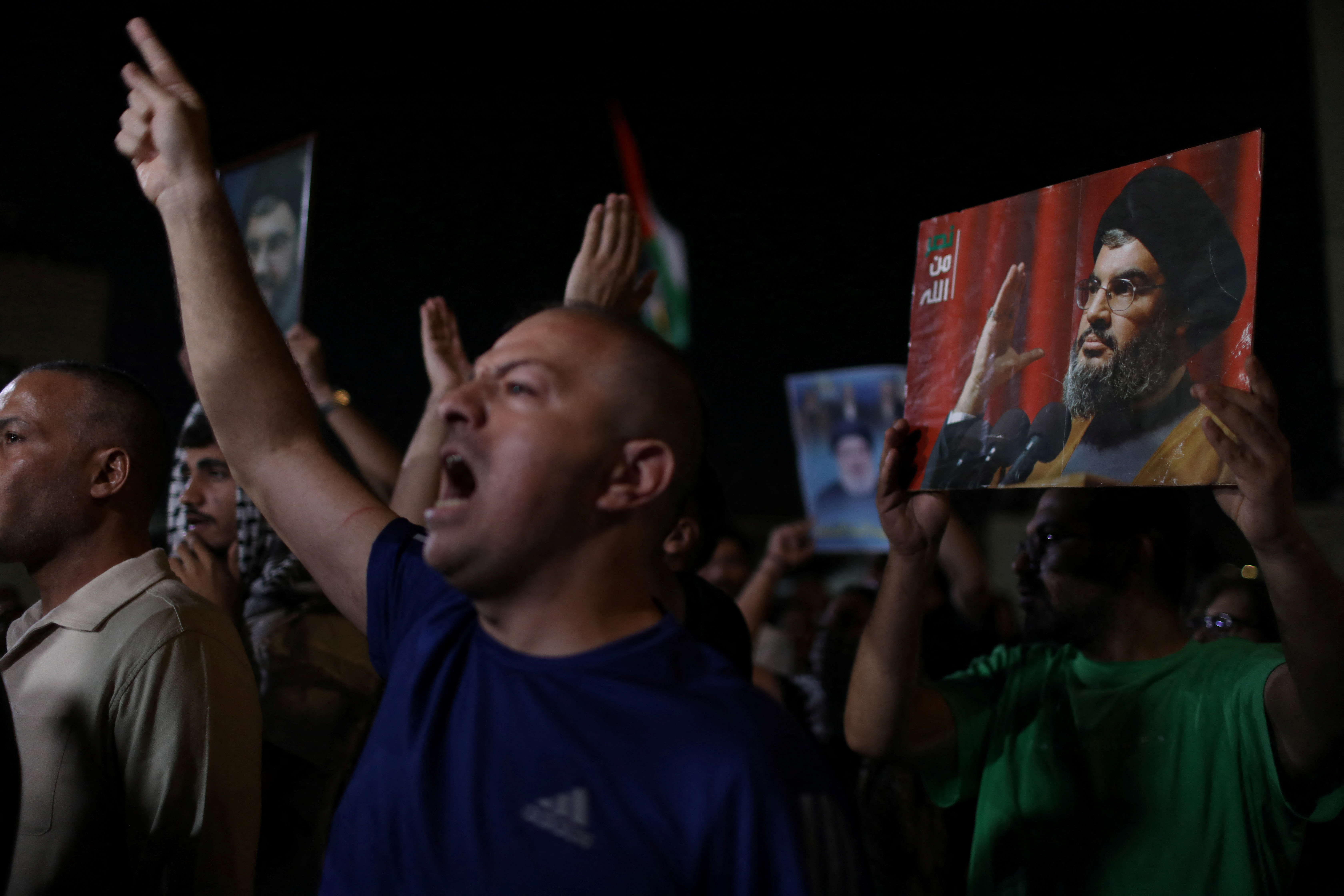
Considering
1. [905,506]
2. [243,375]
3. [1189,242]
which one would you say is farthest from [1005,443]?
[243,375]

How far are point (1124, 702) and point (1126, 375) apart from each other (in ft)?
2.78

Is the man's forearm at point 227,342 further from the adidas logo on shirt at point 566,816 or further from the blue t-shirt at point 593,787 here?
the adidas logo on shirt at point 566,816

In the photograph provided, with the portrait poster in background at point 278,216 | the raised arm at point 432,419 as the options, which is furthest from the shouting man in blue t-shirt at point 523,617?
the portrait poster in background at point 278,216

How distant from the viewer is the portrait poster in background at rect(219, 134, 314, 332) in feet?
11.1

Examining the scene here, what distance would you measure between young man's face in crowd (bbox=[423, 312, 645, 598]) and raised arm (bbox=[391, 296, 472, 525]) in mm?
1219

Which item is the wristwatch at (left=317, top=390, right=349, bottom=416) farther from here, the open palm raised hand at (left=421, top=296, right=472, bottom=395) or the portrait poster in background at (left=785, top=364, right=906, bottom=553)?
the portrait poster in background at (left=785, top=364, right=906, bottom=553)

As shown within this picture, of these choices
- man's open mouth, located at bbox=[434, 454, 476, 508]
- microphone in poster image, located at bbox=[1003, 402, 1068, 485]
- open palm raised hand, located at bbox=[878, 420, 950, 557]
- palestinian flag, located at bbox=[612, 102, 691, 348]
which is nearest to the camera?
man's open mouth, located at bbox=[434, 454, 476, 508]

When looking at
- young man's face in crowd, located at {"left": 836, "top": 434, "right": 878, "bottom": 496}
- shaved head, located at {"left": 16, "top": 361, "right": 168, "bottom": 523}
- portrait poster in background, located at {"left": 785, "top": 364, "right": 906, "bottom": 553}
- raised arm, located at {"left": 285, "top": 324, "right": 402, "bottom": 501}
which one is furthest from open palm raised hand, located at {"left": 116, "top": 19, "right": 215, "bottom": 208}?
young man's face in crowd, located at {"left": 836, "top": 434, "right": 878, "bottom": 496}

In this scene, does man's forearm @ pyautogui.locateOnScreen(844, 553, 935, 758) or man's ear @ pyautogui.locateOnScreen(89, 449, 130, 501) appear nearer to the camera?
man's forearm @ pyautogui.locateOnScreen(844, 553, 935, 758)

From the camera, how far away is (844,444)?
13.1 feet

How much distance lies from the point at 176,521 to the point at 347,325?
8.00 metres

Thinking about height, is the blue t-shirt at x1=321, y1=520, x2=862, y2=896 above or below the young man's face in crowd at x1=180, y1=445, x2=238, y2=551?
below

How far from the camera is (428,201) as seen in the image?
10.3m

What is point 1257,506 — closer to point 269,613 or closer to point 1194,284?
point 1194,284
